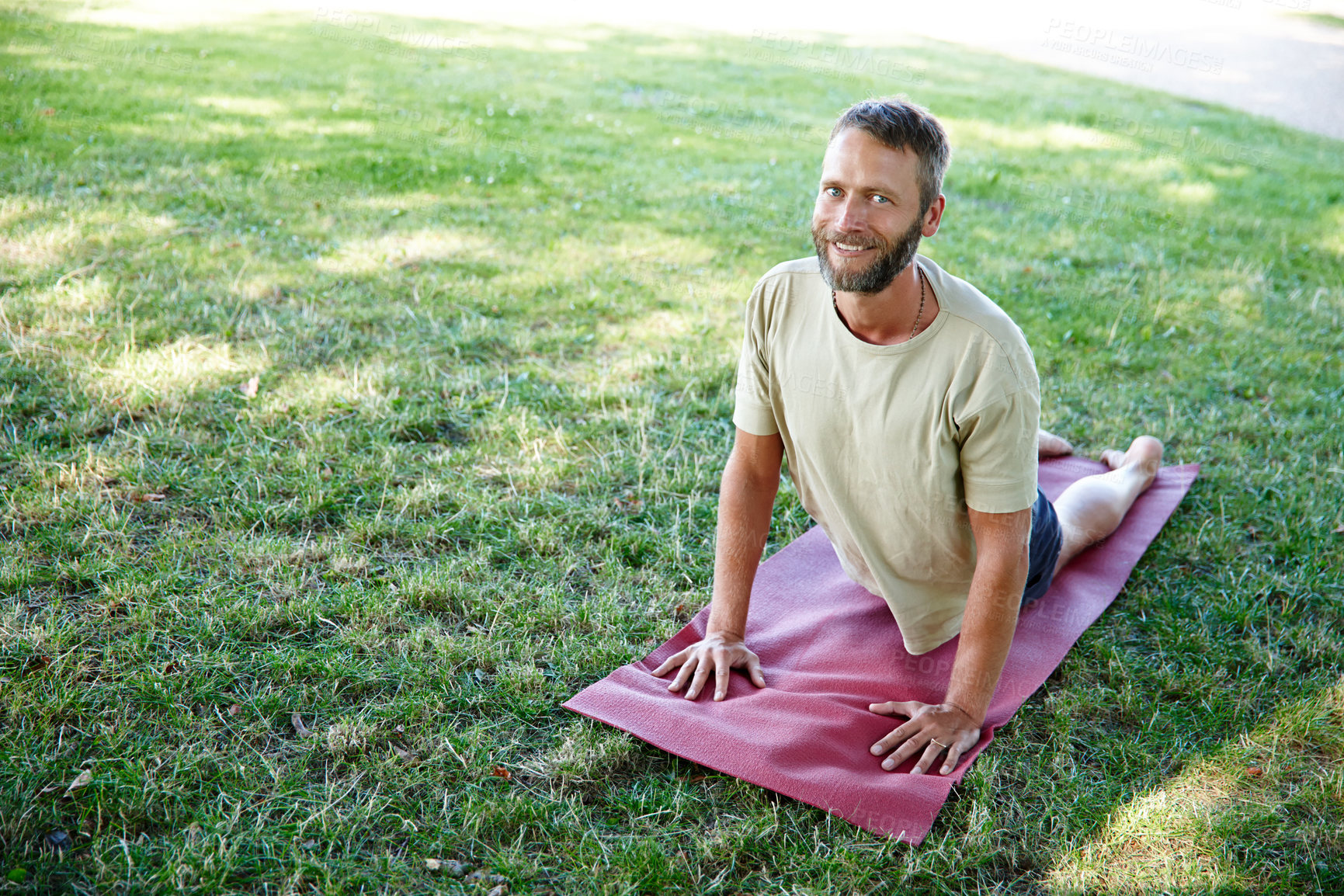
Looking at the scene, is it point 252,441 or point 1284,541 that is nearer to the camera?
point 1284,541

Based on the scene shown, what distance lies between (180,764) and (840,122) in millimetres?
2490

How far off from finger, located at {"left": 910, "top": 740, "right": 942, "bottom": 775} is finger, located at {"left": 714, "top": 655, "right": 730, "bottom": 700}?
0.60m

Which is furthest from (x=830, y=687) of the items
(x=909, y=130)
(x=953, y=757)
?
(x=909, y=130)

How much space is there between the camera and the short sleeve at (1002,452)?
2.48 m

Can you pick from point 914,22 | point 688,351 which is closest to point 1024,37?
point 914,22

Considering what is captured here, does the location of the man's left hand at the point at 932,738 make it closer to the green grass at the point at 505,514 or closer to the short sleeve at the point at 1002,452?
the green grass at the point at 505,514

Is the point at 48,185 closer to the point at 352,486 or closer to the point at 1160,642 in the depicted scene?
the point at 352,486

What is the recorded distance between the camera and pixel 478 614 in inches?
129

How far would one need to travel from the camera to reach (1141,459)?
426 cm

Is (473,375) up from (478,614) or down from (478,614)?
up

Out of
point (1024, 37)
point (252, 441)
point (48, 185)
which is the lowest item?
point (252, 441)

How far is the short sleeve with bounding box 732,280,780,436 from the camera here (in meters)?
2.91

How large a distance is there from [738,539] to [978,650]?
796 mm

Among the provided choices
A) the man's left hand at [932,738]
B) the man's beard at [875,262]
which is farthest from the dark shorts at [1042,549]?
the man's beard at [875,262]
